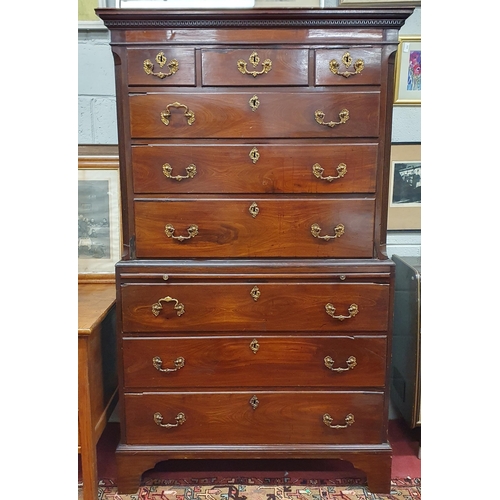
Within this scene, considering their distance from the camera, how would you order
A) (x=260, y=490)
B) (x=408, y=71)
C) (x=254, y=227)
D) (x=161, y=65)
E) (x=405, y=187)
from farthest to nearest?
1. (x=405, y=187)
2. (x=408, y=71)
3. (x=260, y=490)
4. (x=254, y=227)
5. (x=161, y=65)

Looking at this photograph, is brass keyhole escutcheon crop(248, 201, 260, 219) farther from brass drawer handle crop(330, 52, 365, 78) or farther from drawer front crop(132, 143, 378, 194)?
A: brass drawer handle crop(330, 52, 365, 78)

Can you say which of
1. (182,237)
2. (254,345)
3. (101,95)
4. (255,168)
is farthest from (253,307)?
(101,95)

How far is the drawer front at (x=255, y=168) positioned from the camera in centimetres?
163

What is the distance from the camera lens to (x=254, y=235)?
168 cm

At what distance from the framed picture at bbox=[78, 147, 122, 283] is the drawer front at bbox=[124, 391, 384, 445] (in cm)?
68

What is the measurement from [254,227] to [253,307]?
31cm

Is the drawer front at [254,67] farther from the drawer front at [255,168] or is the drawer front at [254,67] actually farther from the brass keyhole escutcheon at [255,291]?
the brass keyhole escutcheon at [255,291]

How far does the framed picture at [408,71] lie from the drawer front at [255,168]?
2.28 feet

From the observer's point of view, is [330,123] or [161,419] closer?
[330,123]

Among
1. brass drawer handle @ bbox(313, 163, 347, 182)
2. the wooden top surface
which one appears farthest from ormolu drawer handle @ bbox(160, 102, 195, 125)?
the wooden top surface

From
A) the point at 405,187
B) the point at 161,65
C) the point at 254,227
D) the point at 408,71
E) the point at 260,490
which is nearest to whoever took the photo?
the point at 161,65

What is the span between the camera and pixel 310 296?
1.70 metres

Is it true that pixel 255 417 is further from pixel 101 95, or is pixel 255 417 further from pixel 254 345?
pixel 101 95

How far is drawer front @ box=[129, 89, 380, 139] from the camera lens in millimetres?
1602
